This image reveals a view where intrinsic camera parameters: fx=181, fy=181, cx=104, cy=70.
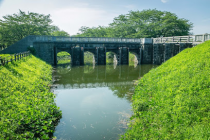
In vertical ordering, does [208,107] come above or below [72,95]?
above

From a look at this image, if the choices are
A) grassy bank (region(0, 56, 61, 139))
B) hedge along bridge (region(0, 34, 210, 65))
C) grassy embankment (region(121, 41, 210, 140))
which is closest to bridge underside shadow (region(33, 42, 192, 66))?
hedge along bridge (region(0, 34, 210, 65))

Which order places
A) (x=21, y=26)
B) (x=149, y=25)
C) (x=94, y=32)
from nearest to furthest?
(x=21, y=26) → (x=149, y=25) → (x=94, y=32)

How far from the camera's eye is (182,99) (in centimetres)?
916

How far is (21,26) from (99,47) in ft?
62.5

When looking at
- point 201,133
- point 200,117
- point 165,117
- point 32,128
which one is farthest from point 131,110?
point 32,128

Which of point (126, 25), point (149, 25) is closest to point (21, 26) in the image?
point (126, 25)

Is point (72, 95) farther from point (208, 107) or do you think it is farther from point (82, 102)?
point (208, 107)

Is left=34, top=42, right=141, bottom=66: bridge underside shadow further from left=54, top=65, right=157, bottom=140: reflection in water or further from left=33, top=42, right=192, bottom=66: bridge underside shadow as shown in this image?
left=54, top=65, right=157, bottom=140: reflection in water

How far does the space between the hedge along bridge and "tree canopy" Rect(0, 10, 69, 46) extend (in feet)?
35.5

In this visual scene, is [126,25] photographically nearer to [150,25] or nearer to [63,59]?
[150,25]

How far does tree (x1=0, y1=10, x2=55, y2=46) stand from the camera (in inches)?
1574

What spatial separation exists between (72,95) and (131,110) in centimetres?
629

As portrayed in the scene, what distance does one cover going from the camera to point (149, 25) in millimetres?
47781

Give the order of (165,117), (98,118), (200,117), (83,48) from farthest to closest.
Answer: (83,48) → (98,118) → (165,117) → (200,117)
